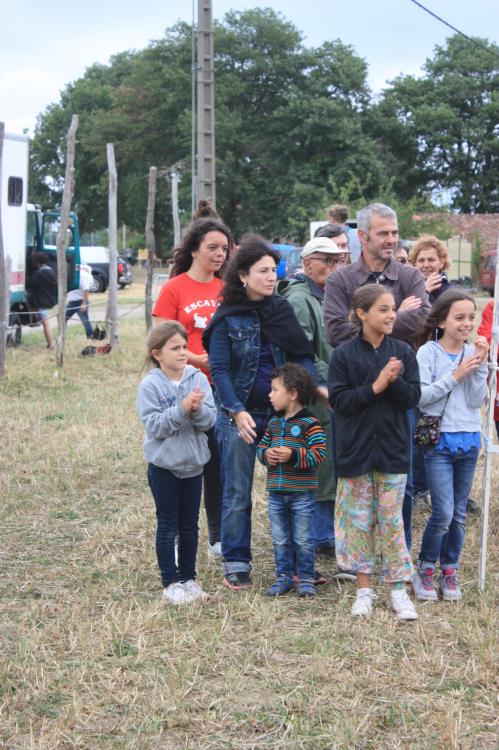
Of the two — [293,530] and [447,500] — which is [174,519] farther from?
[447,500]

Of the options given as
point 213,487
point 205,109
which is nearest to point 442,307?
point 213,487

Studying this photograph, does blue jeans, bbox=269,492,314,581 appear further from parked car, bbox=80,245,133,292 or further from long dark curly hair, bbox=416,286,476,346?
parked car, bbox=80,245,133,292

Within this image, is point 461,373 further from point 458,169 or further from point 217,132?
point 458,169

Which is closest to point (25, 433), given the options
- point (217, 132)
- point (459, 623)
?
point (459, 623)

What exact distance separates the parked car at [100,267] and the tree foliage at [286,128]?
851cm

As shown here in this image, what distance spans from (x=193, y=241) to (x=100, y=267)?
28.7 metres

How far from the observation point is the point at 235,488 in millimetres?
5512

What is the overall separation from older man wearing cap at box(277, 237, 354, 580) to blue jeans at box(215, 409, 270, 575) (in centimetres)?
60

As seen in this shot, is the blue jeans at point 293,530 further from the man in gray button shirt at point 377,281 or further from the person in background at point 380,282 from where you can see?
the man in gray button shirt at point 377,281

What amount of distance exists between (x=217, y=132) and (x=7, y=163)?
3343 centimetres

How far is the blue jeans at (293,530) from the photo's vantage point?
535cm

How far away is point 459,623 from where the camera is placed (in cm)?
484

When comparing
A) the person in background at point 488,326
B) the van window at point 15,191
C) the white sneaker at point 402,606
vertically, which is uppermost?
the van window at point 15,191

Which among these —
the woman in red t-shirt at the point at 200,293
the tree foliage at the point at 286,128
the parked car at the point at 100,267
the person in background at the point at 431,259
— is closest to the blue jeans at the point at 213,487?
the woman in red t-shirt at the point at 200,293
